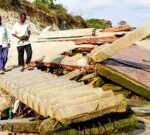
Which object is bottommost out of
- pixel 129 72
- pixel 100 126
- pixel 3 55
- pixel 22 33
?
pixel 100 126

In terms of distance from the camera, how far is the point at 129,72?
41.2 feet

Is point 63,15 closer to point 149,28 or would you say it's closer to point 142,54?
point 142,54

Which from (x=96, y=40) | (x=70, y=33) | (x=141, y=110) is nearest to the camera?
(x=141, y=110)

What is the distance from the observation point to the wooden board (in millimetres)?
12078

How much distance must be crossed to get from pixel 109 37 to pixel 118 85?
3.80 meters

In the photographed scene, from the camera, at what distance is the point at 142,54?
49.5ft

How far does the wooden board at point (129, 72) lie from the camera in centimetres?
1208

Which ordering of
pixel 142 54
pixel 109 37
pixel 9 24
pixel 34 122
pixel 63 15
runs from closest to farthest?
pixel 34 122
pixel 142 54
pixel 109 37
pixel 9 24
pixel 63 15

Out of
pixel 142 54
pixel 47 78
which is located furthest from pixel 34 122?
pixel 142 54

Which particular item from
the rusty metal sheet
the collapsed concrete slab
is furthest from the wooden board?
the collapsed concrete slab

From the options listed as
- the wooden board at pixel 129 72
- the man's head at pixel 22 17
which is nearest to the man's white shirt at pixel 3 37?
the man's head at pixel 22 17

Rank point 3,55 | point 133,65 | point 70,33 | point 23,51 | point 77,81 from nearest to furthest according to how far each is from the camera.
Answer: point 77,81, point 133,65, point 3,55, point 23,51, point 70,33

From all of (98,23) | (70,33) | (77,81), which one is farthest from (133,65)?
(98,23)

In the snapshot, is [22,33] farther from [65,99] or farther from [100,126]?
[100,126]
